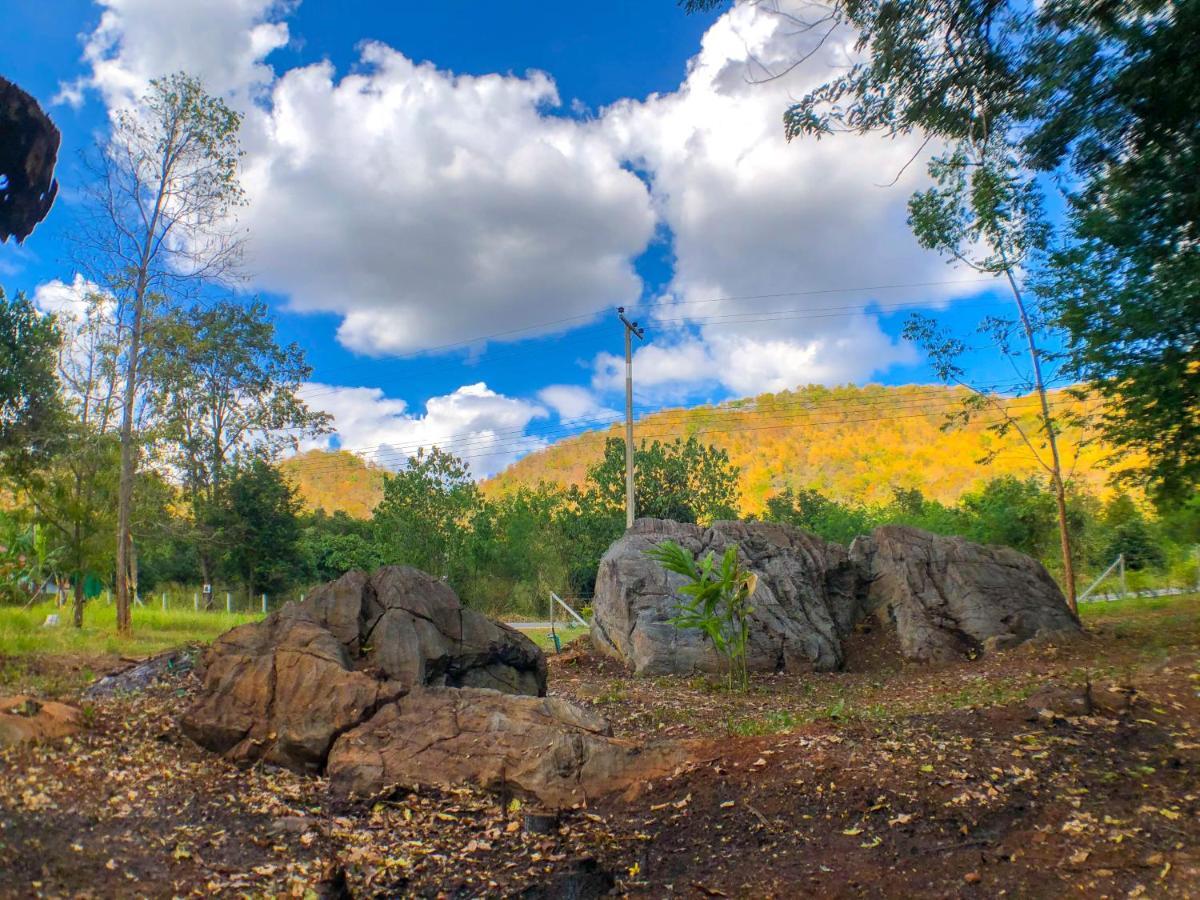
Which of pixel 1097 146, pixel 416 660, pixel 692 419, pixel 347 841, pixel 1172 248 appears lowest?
pixel 347 841

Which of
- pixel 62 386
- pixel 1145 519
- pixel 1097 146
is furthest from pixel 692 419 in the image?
pixel 1097 146

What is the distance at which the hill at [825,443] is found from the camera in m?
58.5

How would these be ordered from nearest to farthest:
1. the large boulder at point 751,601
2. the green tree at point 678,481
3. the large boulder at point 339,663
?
the large boulder at point 339,663 → the large boulder at point 751,601 → the green tree at point 678,481

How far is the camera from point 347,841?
4.38m

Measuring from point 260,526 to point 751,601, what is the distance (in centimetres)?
2144

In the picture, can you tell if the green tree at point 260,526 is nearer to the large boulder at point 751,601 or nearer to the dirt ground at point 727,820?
the large boulder at point 751,601

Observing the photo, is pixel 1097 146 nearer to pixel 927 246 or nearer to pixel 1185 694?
pixel 927 246

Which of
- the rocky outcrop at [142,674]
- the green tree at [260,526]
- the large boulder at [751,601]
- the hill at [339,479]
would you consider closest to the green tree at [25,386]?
the rocky outcrop at [142,674]

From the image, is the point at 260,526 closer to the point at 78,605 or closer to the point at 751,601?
the point at 78,605

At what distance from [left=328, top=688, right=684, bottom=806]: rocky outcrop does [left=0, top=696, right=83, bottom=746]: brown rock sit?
186cm

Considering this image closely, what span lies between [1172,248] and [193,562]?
108ft

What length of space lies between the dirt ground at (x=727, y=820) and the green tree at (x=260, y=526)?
73.6ft

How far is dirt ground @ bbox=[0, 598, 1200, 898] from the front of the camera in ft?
12.1

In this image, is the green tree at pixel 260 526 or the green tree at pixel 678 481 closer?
the green tree at pixel 260 526
